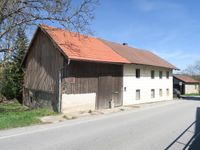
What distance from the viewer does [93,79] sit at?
902 inches

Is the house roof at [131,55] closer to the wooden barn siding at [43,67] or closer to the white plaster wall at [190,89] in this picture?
the wooden barn siding at [43,67]

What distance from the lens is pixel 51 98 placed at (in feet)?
69.7

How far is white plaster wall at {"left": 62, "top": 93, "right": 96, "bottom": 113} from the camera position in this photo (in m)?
20.2

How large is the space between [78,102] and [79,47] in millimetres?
4836

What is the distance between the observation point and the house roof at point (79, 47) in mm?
21406

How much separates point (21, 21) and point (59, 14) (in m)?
2.52

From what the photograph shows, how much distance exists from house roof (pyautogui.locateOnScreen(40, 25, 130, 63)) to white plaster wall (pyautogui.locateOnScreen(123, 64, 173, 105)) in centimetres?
208

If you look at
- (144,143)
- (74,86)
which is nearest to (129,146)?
(144,143)

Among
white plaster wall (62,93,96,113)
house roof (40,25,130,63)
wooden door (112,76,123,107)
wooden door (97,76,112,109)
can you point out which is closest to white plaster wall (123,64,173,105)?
wooden door (112,76,123,107)

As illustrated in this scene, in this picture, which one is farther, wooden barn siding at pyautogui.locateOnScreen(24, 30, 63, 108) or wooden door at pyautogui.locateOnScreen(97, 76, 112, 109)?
wooden door at pyautogui.locateOnScreen(97, 76, 112, 109)

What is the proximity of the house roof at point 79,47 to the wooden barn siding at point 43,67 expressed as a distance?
681 mm

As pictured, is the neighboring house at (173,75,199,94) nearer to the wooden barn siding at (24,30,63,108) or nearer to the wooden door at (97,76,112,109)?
the wooden door at (97,76,112,109)

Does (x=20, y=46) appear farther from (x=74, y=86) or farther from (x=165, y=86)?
(x=165, y=86)

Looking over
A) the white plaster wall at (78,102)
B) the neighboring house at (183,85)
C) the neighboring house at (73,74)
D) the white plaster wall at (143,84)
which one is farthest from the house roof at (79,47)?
the neighboring house at (183,85)
